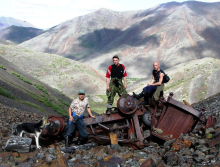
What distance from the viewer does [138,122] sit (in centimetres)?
733

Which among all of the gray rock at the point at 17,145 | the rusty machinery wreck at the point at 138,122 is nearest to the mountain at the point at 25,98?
the rusty machinery wreck at the point at 138,122

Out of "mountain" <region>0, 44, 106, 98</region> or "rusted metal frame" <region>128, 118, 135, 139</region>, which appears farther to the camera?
"mountain" <region>0, 44, 106, 98</region>

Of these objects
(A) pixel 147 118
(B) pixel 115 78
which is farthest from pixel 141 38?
(A) pixel 147 118

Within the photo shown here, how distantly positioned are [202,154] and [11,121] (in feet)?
28.9

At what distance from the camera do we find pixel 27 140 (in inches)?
249

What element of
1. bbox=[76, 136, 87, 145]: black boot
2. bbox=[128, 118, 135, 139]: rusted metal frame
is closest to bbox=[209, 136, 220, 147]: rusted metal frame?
bbox=[128, 118, 135, 139]: rusted metal frame

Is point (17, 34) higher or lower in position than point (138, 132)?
higher

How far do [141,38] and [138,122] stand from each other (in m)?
110

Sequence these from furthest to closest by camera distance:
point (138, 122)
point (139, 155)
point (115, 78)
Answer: point (115, 78)
point (138, 122)
point (139, 155)

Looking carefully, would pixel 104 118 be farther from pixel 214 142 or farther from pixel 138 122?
pixel 214 142

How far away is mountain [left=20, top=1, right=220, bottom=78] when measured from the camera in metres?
90.1

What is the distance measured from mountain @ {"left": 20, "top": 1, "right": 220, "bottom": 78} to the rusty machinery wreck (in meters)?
73.8

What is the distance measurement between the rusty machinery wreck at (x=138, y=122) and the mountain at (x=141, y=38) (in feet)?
242

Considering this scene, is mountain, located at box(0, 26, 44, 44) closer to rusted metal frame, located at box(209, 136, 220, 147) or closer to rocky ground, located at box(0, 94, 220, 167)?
rocky ground, located at box(0, 94, 220, 167)
